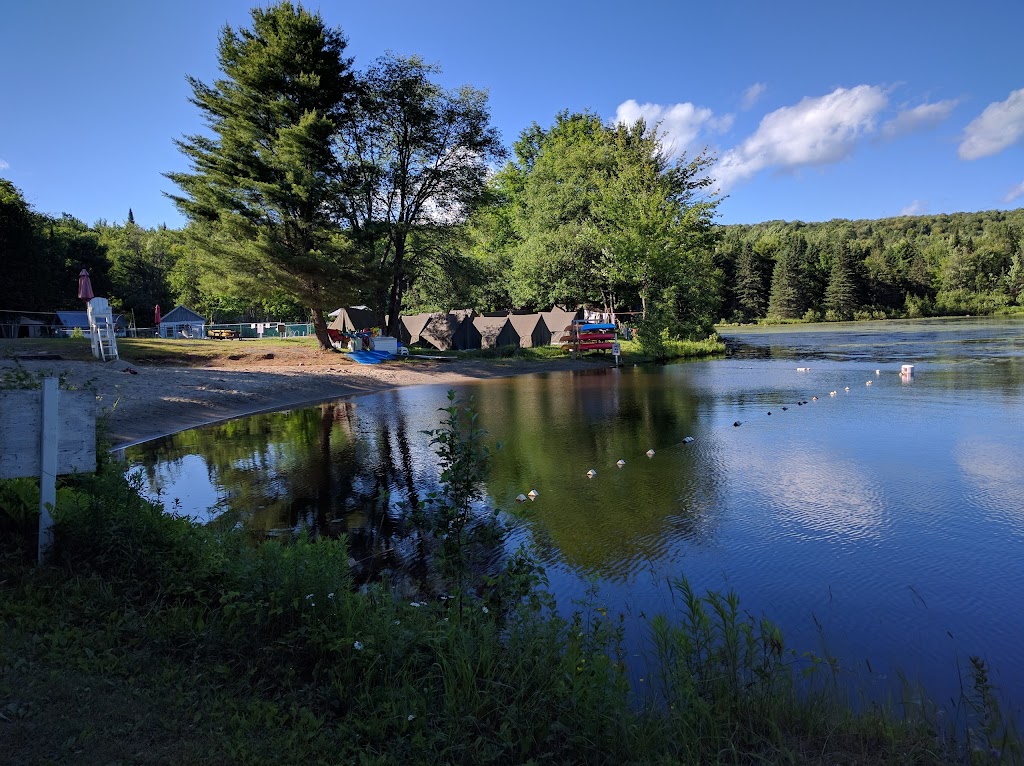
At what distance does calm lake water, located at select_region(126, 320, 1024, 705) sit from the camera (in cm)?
598

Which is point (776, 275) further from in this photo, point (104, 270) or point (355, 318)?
point (104, 270)

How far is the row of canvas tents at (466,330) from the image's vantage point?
4662 cm

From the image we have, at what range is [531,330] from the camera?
159 ft

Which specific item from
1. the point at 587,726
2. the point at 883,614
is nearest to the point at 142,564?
the point at 587,726

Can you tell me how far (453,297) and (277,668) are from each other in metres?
50.5

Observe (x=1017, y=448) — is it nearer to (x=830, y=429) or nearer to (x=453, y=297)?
(x=830, y=429)

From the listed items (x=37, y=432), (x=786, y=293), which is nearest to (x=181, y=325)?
(x=37, y=432)

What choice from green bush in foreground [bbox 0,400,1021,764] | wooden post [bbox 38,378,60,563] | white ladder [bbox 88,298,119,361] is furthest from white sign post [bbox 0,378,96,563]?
white ladder [bbox 88,298,119,361]

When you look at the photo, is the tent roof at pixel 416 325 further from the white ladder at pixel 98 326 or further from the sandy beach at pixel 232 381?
the white ladder at pixel 98 326

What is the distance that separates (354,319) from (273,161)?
20.0 m

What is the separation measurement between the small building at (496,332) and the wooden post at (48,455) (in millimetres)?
41299

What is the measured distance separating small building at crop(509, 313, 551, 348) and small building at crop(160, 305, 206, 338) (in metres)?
28.3

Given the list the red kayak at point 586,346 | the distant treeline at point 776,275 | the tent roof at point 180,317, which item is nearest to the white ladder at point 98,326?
the red kayak at point 586,346

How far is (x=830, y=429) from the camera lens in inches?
620
